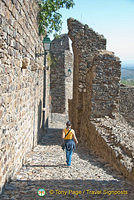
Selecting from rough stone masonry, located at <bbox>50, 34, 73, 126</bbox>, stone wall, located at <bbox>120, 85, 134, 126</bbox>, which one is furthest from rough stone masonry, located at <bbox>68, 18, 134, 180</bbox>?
rough stone masonry, located at <bbox>50, 34, 73, 126</bbox>

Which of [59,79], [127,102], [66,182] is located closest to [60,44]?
[59,79]

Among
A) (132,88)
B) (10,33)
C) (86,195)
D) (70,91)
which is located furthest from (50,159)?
(70,91)

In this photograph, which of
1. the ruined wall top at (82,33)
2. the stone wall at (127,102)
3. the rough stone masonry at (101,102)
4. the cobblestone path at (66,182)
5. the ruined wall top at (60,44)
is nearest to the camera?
the cobblestone path at (66,182)

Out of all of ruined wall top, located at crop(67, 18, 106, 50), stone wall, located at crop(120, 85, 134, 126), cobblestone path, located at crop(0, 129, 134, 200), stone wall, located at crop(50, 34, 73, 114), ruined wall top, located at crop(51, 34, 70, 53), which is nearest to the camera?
cobblestone path, located at crop(0, 129, 134, 200)

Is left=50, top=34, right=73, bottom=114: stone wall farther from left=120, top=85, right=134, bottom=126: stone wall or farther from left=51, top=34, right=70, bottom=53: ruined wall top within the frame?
left=120, top=85, right=134, bottom=126: stone wall

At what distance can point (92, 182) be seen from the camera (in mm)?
4285

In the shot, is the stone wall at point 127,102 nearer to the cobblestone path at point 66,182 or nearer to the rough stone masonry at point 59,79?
the cobblestone path at point 66,182

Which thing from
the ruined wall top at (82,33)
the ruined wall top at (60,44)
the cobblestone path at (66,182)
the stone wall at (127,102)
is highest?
the ruined wall top at (60,44)

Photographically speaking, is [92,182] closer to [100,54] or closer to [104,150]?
[104,150]

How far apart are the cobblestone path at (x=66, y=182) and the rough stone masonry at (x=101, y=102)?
1.55ft

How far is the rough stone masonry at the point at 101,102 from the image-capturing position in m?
5.80

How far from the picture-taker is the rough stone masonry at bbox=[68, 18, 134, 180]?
5.80m

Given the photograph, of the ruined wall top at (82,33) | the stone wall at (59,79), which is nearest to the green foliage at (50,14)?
the ruined wall top at (82,33)

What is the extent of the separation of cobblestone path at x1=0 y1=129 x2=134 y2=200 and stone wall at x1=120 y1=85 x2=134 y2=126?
6.80m
